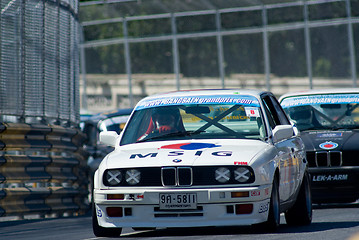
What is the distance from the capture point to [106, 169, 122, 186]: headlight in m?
8.72

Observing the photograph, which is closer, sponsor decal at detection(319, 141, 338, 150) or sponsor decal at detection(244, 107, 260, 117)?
sponsor decal at detection(244, 107, 260, 117)

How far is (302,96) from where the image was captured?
14.5 m

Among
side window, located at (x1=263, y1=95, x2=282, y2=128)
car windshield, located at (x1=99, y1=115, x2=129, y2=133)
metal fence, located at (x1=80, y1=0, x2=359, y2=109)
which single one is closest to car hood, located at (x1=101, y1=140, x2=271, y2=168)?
side window, located at (x1=263, y1=95, x2=282, y2=128)

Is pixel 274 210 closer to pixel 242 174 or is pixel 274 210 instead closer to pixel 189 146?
pixel 242 174

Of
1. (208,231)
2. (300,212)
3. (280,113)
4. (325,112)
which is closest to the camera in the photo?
(208,231)

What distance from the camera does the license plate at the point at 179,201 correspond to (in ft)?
27.4

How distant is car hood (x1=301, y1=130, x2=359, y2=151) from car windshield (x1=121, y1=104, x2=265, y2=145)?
145 inches

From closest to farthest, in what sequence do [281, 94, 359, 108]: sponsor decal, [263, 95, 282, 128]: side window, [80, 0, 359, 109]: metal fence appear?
[263, 95, 282, 128]: side window < [281, 94, 359, 108]: sponsor decal < [80, 0, 359, 109]: metal fence

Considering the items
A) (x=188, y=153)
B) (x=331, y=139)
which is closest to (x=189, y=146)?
(x=188, y=153)

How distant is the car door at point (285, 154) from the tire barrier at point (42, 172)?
150 inches

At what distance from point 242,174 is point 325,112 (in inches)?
233

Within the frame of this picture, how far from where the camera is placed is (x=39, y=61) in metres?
14.0

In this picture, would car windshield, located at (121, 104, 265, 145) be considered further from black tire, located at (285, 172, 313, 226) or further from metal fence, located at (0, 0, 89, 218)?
metal fence, located at (0, 0, 89, 218)

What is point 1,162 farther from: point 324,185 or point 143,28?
point 143,28
